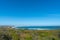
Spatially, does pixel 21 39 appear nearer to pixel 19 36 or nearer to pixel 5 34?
pixel 19 36

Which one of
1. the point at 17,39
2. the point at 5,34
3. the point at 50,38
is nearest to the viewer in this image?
the point at 5,34

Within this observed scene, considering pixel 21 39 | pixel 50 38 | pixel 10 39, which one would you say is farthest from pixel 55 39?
pixel 10 39

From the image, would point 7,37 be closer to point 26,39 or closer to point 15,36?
point 15,36

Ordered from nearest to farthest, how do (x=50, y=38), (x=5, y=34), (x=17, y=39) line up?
(x=5, y=34), (x=17, y=39), (x=50, y=38)

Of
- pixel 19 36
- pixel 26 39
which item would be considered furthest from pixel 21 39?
pixel 26 39

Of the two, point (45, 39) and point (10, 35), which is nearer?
point (10, 35)

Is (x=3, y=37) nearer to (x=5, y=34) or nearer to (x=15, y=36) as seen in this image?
(x=5, y=34)

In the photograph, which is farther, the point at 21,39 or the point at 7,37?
the point at 21,39
